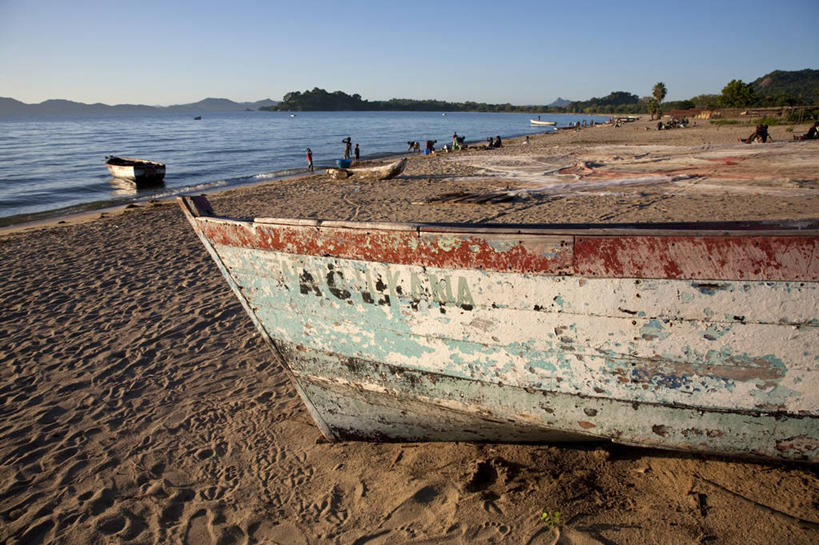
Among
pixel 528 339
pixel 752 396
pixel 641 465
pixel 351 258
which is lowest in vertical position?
pixel 641 465

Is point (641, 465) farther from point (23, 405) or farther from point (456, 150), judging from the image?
point (456, 150)

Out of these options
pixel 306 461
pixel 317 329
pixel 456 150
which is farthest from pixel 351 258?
pixel 456 150

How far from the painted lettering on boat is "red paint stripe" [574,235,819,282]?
67cm

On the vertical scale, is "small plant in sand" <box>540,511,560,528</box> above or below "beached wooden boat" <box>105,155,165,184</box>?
below

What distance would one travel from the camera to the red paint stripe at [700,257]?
1.93m

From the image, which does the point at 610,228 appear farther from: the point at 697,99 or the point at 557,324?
the point at 697,99

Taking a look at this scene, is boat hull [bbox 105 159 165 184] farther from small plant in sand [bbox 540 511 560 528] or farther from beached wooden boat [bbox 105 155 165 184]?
small plant in sand [bbox 540 511 560 528]

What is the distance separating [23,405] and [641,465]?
5221 mm

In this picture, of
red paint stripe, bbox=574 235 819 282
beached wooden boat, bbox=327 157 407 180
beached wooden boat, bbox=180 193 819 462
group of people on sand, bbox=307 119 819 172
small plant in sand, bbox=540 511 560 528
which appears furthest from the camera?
group of people on sand, bbox=307 119 819 172

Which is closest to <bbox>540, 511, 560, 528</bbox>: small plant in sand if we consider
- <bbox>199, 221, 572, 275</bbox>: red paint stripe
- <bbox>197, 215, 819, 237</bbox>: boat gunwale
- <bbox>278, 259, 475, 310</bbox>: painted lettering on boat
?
<bbox>278, 259, 475, 310</bbox>: painted lettering on boat

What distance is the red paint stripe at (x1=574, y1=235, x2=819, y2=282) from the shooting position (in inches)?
76.1

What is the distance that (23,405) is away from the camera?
4.09 metres

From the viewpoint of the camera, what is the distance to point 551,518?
8.23ft

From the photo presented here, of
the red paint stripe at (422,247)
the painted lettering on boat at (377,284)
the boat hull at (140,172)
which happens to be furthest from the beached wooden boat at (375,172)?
the painted lettering on boat at (377,284)
